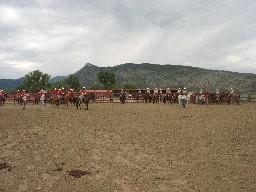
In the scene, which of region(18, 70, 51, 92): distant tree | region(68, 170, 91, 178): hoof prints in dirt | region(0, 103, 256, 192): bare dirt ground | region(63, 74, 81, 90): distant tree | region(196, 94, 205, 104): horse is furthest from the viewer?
region(63, 74, 81, 90): distant tree

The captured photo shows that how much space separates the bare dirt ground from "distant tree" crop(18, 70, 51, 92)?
98581 mm

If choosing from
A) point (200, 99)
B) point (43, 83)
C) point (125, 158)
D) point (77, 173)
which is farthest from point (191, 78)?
point (77, 173)

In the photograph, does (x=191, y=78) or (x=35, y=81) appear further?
(x=191, y=78)

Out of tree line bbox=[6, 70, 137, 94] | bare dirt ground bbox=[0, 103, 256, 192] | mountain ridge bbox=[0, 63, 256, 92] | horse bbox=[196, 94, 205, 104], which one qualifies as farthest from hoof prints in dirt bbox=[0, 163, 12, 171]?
mountain ridge bbox=[0, 63, 256, 92]

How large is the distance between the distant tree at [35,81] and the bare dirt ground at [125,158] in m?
98.6

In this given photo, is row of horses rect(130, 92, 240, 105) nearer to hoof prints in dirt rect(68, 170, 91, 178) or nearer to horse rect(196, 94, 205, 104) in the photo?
horse rect(196, 94, 205, 104)

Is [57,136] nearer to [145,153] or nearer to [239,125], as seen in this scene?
[145,153]

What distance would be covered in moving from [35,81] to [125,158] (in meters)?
110

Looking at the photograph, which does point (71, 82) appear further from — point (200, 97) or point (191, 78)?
point (200, 97)

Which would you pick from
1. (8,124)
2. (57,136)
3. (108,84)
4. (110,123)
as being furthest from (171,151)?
(108,84)

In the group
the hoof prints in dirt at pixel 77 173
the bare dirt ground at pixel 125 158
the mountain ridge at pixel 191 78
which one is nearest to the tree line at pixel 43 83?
the mountain ridge at pixel 191 78

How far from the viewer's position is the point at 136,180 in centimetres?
826

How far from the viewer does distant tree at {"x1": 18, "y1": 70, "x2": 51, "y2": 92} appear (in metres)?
110

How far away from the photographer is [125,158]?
10.1 metres
